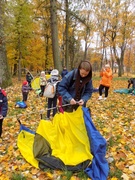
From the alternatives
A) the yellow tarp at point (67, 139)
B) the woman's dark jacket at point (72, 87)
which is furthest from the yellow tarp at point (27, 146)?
the woman's dark jacket at point (72, 87)

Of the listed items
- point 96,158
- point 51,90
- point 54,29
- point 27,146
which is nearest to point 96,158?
point 96,158

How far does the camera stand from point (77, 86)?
11.2 feet

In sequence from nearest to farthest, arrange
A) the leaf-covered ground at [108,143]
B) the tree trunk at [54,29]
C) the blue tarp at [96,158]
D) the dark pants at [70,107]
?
the blue tarp at [96,158] → the leaf-covered ground at [108,143] → the dark pants at [70,107] → the tree trunk at [54,29]

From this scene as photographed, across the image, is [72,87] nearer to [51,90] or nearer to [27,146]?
[27,146]

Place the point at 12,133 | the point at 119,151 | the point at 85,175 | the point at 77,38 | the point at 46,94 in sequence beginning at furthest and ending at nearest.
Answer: the point at 77,38
the point at 46,94
the point at 12,133
the point at 119,151
the point at 85,175

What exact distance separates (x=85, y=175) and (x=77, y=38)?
25776 mm

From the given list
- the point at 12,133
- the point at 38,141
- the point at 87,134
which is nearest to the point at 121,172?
the point at 87,134

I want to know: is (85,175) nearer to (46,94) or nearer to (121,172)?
(121,172)

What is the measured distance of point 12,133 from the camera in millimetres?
4562

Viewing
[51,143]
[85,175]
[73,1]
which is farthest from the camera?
[73,1]

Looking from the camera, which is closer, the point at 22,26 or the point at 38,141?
the point at 38,141

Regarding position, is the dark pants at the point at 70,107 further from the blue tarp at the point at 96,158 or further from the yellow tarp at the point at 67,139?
the blue tarp at the point at 96,158

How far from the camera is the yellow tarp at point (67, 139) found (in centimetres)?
301

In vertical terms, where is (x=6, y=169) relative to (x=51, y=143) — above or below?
below
